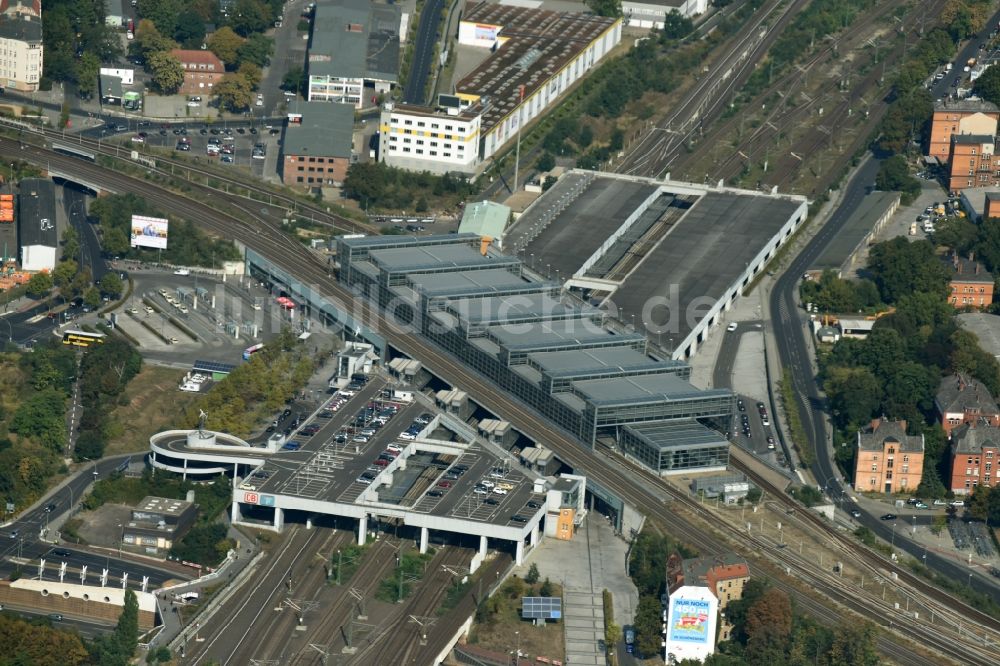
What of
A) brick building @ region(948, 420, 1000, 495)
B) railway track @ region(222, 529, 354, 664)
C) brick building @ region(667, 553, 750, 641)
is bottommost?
railway track @ region(222, 529, 354, 664)

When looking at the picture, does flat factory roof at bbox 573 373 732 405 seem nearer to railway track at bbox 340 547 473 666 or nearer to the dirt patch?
railway track at bbox 340 547 473 666

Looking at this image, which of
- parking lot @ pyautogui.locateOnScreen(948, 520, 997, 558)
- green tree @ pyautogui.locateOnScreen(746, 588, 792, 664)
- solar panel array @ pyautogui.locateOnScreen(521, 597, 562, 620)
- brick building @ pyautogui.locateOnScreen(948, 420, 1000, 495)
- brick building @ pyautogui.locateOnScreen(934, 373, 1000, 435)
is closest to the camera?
green tree @ pyautogui.locateOnScreen(746, 588, 792, 664)

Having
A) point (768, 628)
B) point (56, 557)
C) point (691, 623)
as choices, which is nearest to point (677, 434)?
point (691, 623)

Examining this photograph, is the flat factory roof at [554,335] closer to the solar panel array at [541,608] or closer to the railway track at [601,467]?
the railway track at [601,467]

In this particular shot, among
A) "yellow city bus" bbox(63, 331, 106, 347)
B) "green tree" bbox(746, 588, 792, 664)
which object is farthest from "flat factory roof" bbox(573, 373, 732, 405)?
"yellow city bus" bbox(63, 331, 106, 347)

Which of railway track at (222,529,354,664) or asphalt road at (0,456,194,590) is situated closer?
railway track at (222,529,354,664)

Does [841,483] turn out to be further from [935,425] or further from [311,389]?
[311,389]

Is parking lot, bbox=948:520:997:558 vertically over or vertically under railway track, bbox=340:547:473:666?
over

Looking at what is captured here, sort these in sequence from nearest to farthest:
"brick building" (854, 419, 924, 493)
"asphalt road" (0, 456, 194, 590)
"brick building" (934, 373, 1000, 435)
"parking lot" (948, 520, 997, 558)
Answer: "asphalt road" (0, 456, 194, 590)
"parking lot" (948, 520, 997, 558)
"brick building" (854, 419, 924, 493)
"brick building" (934, 373, 1000, 435)
